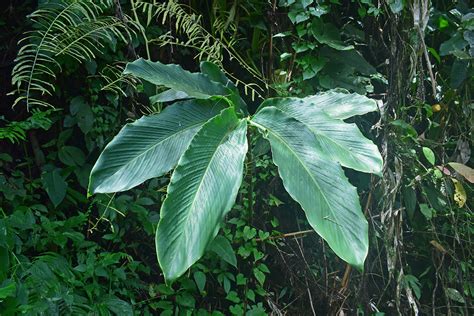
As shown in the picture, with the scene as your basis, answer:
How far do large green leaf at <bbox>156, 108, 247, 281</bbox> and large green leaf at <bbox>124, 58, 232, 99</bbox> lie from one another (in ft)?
0.64

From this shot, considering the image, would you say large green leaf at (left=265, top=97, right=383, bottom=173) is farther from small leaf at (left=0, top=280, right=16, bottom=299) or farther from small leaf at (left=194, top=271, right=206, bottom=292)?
small leaf at (left=194, top=271, right=206, bottom=292)

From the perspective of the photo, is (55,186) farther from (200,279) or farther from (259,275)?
(259,275)

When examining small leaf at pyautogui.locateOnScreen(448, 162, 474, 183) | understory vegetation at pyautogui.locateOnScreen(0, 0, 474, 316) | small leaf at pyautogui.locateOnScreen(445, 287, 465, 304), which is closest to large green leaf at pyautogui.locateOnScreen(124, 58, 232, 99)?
understory vegetation at pyautogui.locateOnScreen(0, 0, 474, 316)

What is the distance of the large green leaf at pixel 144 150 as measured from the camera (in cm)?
87

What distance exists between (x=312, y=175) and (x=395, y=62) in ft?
3.10

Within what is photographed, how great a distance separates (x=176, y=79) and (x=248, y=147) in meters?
0.24

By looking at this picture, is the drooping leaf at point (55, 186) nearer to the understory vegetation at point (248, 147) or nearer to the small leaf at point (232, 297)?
the understory vegetation at point (248, 147)

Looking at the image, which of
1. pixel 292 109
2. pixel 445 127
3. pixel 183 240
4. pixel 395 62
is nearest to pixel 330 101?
pixel 292 109

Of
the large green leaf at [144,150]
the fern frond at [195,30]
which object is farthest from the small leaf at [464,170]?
the large green leaf at [144,150]

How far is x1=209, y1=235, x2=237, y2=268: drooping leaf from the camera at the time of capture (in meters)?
1.48

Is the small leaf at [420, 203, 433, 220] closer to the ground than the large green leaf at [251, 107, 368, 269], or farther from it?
closer to the ground

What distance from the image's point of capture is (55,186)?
59.4 inches

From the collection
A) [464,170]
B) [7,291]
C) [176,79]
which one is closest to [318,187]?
[176,79]

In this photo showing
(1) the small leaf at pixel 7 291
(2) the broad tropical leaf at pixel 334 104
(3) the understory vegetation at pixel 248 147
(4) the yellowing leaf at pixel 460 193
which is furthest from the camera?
(4) the yellowing leaf at pixel 460 193
